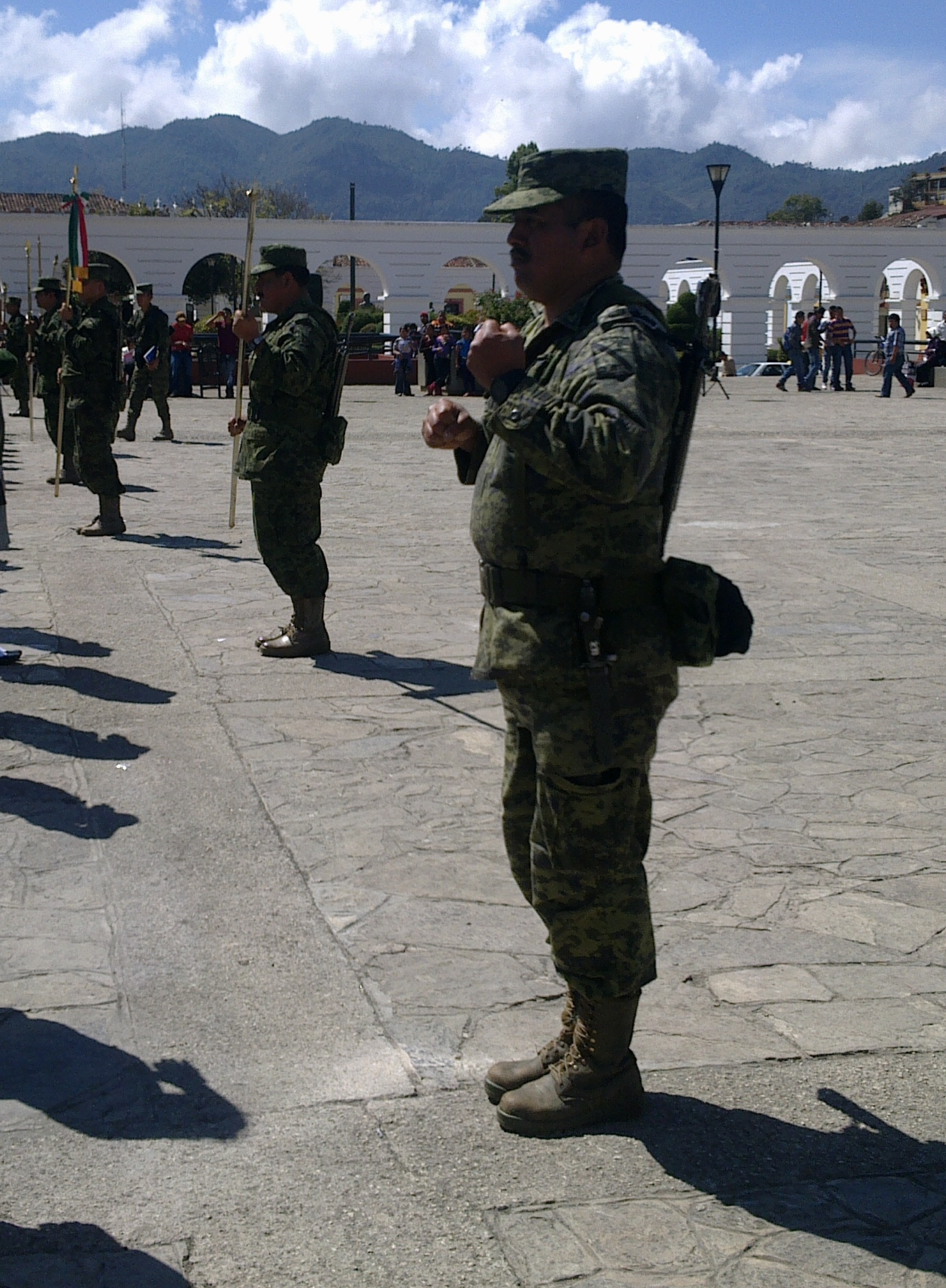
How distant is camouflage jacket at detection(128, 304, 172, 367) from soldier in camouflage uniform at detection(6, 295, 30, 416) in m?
1.61

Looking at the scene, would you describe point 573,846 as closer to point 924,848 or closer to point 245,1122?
point 245,1122

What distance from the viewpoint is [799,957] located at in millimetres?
4027

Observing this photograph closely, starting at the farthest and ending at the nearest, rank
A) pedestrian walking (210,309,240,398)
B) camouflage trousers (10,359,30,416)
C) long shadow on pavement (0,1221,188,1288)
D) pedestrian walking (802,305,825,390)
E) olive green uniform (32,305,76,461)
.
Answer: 1. pedestrian walking (802,305,825,390)
2. pedestrian walking (210,309,240,398)
3. camouflage trousers (10,359,30,416)
4. olive green uniform (32,305,76,461)
5. long shadow on pavement (0,1221,188,1288)

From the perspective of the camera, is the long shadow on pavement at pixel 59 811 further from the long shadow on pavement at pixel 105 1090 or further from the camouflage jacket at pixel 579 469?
the camouflage jacket at pixel 579 469

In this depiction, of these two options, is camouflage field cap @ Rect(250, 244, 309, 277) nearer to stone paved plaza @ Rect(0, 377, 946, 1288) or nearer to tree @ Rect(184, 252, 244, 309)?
stone paved plaza @ Rect(0, 377, 946, 1288)

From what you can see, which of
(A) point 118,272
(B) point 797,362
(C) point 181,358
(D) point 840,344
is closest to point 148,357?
(C) point 181,358

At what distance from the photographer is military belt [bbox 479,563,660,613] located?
296 cm

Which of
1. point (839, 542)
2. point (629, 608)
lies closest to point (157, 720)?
point (629, 608)

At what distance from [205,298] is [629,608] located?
7498 cm

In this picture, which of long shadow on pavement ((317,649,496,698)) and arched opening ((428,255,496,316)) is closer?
long shadow on pavement ((317,649,496,698))

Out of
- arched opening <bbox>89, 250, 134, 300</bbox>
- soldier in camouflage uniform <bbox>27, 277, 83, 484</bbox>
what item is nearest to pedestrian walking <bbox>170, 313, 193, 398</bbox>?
soldier in camouflage uniform <bbox>27, 277, 83, 484</bbox>

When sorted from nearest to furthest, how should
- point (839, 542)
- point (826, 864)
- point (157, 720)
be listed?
1. point (826, 864)
2. point (157, 720)
3. point (839, 542)

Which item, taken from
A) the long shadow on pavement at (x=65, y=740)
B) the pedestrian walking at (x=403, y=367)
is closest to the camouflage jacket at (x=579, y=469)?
the long shadow on pavement at (x=65, y=740)

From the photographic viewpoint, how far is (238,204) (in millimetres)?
86062
